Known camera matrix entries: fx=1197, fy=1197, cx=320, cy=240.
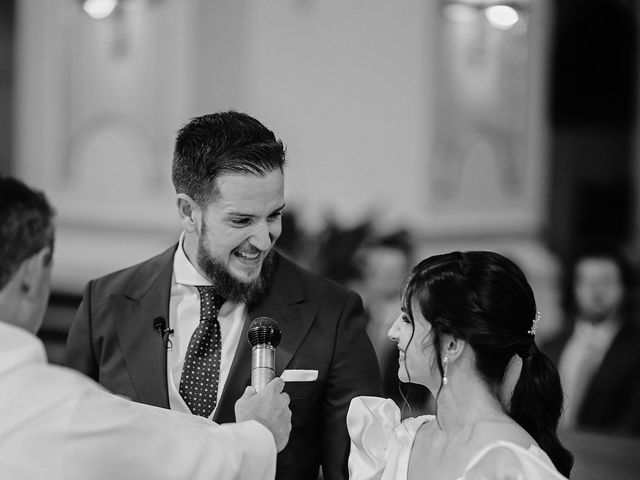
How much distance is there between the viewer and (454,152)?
8.76m

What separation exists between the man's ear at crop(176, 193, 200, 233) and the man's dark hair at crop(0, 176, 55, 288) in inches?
24.6

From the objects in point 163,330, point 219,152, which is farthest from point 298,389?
point 219,152

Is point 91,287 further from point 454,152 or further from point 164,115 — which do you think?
point 454,152

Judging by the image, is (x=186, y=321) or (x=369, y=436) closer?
(x=369, y=436)

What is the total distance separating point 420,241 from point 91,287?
5.28 m

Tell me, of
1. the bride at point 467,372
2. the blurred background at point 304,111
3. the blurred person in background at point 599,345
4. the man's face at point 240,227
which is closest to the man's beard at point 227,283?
the man's face at point 240,227

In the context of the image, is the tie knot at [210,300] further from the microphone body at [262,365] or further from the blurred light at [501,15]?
the blurred light at [501,15]

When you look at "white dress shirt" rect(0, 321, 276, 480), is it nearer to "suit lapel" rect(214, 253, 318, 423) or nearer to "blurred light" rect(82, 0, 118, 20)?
"suit lapel" rect(214, 253, 318, 423)

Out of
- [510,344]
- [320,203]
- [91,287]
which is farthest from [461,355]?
[320,203]

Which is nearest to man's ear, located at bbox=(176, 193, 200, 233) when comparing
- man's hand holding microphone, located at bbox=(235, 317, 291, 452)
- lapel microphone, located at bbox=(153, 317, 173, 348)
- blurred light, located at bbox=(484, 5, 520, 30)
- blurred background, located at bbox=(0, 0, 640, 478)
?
lapel microphone, located at bbox=(153, 317, 173, 348)

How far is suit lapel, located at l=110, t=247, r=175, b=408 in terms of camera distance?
124 inches

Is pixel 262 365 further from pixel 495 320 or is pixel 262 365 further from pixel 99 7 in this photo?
pixel 99 7

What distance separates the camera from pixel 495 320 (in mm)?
2824

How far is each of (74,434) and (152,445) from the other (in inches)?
7.5
